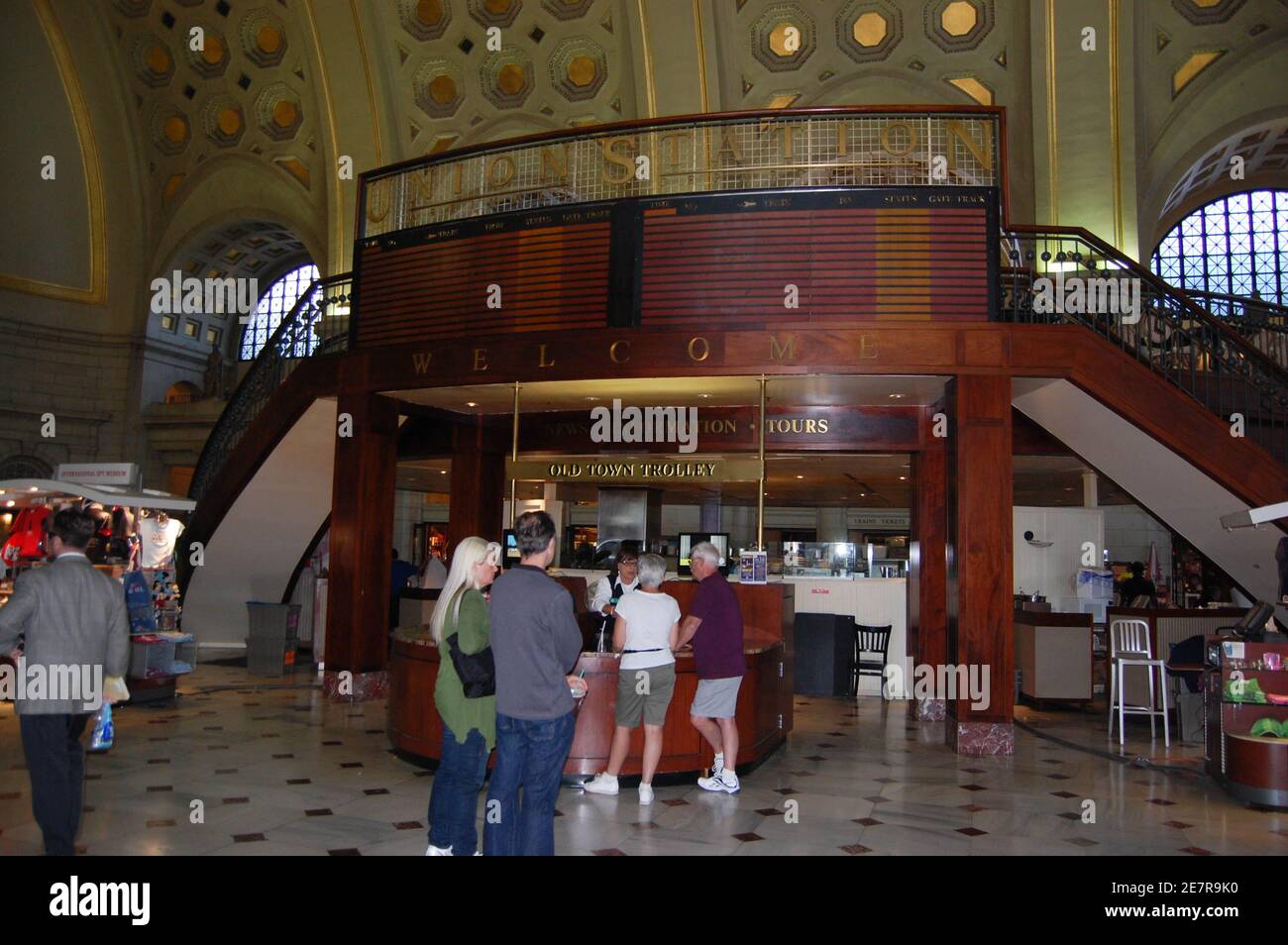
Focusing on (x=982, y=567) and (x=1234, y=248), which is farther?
(x=1234, y=248)

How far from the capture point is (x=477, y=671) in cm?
387

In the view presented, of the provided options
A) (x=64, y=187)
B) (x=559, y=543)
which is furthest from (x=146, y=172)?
(x=559, y=543)

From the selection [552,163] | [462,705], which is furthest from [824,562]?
[462,705]

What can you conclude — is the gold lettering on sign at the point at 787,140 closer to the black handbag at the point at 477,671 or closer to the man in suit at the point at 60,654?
the black handbag at the point at 477,671

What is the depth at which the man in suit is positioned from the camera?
384 centimetres

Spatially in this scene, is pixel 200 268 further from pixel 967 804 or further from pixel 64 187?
pixel 967 804

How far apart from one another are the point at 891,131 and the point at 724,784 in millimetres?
5588

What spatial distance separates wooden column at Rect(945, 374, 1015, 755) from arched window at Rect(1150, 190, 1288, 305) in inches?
376

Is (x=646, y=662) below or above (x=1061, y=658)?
above

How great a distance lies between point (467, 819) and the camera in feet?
14.1

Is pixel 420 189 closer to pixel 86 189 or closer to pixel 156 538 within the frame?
pixel 156 538

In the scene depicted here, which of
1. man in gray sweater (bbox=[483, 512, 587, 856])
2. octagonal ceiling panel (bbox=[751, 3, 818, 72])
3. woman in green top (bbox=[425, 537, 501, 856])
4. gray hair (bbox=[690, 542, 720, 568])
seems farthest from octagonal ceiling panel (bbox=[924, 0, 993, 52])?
man in gray sweater (bbox=[483, 512, 587, 856])

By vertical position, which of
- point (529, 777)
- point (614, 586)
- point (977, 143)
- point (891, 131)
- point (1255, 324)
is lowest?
point (529, 777)

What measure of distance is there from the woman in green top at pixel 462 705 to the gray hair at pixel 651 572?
1.52 meters
